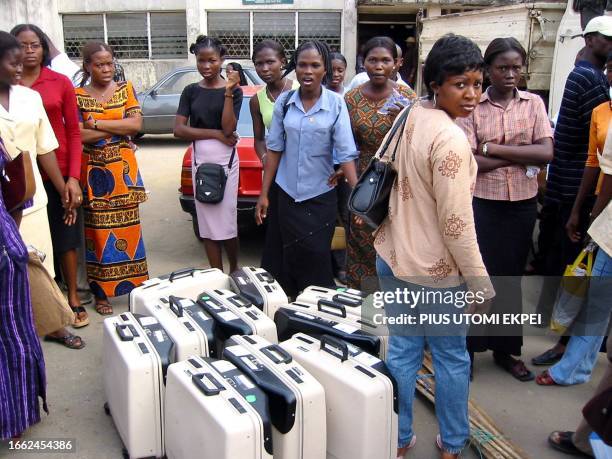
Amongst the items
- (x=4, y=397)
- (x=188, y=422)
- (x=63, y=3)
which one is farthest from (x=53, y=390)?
(x=63, y=3)

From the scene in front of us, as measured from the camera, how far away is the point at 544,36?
6266mm

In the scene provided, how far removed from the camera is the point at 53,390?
3.28 meters

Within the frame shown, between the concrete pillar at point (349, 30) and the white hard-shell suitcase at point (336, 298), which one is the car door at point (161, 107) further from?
the white hard-shell suitcase at point (336, 298)

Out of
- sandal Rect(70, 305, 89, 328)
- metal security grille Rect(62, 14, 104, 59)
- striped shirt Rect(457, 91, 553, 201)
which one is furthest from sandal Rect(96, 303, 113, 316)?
metal security grille Rect(62, 14, 104, 59)

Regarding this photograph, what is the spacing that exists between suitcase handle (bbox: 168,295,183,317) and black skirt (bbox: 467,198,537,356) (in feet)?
5.12

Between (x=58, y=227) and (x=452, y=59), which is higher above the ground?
(x=452, y=59)

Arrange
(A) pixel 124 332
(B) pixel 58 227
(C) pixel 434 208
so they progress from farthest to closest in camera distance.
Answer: (B) pixel 58 227 → (A) pixel 124 332 → (C) pixel 434 208

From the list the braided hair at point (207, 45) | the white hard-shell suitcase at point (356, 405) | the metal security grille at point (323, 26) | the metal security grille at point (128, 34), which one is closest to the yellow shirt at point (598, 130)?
the white hard-shell suitcase at point (356, 405)

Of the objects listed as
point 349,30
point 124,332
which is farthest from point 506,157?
point 349,30

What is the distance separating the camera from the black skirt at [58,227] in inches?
154

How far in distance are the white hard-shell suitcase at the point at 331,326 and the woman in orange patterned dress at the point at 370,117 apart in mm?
712

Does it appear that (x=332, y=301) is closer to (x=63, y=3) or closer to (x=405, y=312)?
(x=405, y=312)

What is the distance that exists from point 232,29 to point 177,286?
47.3 feet

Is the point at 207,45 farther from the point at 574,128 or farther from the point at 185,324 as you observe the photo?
the point at 574,128
